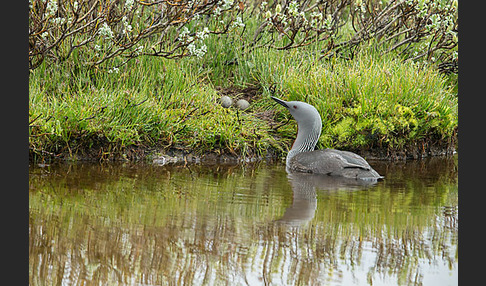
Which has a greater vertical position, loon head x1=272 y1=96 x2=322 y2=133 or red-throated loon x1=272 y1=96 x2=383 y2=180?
loon head x1=272 y1=96 x2=322 y2=133

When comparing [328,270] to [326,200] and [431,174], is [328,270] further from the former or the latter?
[431,174]

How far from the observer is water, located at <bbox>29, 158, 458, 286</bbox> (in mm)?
4512

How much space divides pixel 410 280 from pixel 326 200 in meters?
2.46

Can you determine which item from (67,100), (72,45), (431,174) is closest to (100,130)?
(67,100)

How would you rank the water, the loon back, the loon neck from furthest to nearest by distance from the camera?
the loon neck → the loon back → the water

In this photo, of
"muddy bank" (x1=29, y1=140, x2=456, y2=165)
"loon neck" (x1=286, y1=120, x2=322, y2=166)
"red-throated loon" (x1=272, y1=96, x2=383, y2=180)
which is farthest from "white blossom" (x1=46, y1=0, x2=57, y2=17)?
"loon neck" (x1=286, y1=120, x2=322, y2=166)

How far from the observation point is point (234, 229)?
559cm

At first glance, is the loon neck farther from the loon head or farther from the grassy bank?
the grassy bank

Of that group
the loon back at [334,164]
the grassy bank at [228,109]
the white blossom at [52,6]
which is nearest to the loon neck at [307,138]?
the loon back at [334,164]

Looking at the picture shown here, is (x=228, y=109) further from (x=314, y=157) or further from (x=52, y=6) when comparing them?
(x=52, y=6)

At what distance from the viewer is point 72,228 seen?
5.43 m

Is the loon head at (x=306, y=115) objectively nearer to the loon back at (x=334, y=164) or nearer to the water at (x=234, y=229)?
the loon back at (x=334, y=164)

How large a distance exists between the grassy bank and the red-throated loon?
81 cm

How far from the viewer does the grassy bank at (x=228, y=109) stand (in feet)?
29.3
